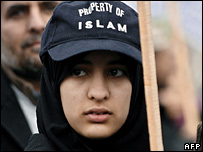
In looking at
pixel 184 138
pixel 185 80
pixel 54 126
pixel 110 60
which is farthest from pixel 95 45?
pixel 185 80

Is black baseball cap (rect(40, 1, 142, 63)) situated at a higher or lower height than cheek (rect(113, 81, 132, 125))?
higher

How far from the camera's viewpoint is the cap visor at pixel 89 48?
1628 millimetres

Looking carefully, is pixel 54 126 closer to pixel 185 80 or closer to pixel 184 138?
pixel 184 138

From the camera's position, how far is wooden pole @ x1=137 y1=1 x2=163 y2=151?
131cm

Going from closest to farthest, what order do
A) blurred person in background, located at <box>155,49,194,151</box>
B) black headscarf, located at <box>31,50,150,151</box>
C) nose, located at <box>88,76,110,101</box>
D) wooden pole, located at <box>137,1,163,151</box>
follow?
wooden pole, located at <box>137,1,163,151</box> → nose, located at <box>88,76,110,101</box> → black headscarf, located at <box>31,50,150,151</box> → blurred person in background, located at <box>155,49,194,151</box>

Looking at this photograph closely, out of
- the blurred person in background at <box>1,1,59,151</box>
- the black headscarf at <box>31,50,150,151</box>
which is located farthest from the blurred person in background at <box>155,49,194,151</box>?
the black headscarf at <box>31,50,150,151</box>

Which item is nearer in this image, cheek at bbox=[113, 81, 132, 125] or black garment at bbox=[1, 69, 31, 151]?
cheek at bbox=[113, 81, 132, 125]

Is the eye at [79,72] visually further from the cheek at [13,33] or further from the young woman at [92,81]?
the cheek at [13,33]

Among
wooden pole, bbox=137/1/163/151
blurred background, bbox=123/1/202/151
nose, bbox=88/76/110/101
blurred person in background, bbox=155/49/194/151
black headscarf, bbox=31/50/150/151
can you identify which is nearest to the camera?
wooden pole, bbox=137/1/163/151

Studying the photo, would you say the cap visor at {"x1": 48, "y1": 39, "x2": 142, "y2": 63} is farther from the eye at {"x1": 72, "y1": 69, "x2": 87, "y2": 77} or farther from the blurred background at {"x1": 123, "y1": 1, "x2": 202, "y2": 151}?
the blurred background at {"x1": 123, "y1": 1, "x2": 202, "y2": 151}

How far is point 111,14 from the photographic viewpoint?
5.67 feet

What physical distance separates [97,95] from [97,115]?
2.6 inches

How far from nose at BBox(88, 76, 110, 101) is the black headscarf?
0.32 feet

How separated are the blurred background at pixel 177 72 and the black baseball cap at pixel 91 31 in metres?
1.75
